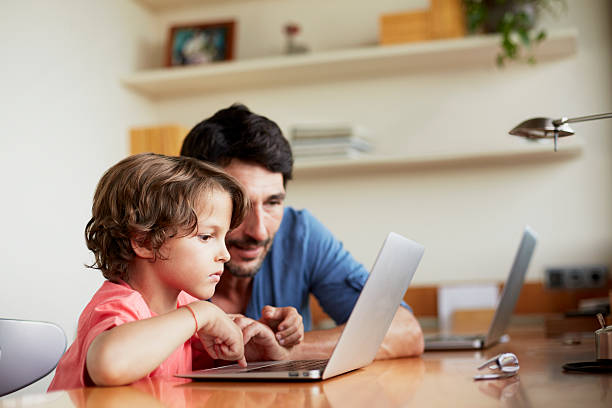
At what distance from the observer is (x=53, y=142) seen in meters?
2.46

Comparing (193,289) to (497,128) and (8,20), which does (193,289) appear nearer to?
(8,20)

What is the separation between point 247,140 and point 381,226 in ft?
4.80

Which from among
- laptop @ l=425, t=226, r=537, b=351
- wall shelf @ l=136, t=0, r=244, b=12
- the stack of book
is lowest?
laptop @ l=425, t=226, r=537, b=351

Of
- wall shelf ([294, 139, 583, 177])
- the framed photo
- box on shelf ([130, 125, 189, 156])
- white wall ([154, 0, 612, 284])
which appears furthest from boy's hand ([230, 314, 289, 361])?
the framed photo

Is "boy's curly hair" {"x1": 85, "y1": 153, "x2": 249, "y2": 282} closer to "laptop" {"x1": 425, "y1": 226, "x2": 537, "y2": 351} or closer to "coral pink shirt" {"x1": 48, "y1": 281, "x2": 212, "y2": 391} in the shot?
"coral pink shirt" {"x1": 48, "y1": 281, "x2": 212, "y2": 391}

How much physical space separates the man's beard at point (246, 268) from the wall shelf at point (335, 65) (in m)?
1.37

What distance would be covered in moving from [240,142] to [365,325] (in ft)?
2.49

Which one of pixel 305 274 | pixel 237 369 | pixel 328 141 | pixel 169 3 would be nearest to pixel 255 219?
pixel 305 274

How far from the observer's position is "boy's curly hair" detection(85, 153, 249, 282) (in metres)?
1.18

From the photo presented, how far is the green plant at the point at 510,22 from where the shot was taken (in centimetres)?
273

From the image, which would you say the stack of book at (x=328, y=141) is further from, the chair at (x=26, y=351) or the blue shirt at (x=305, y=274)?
the chair at (x=26, y=351)

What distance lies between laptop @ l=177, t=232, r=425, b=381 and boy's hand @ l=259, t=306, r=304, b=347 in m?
0.09

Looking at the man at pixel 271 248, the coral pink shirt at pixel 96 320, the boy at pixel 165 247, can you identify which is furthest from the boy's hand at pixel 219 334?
the man at pixel 271 248

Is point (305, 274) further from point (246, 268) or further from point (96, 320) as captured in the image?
point (96, 320)
